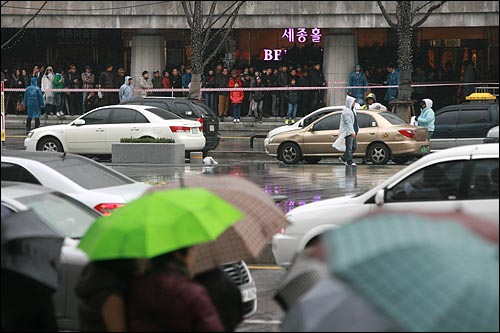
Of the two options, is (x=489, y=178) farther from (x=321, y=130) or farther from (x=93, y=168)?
(x=321, y=130)

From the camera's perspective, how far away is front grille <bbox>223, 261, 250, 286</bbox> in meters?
9.52

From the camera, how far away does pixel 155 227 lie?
5840 mm

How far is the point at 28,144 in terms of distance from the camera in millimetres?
27234

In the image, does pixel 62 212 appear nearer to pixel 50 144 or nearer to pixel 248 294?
pixel 248 294

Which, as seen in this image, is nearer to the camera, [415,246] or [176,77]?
[415,246]

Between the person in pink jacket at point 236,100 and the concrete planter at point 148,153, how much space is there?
1294 centimetres

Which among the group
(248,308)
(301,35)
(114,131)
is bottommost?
(248,308)

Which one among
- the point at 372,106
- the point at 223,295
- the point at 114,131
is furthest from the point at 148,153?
the point at 223,295

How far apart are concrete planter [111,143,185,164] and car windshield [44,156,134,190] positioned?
1138cm

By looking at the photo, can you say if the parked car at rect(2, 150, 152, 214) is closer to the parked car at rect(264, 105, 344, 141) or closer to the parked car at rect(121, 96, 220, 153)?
the parked car at rect(264, 105, 344, 141)

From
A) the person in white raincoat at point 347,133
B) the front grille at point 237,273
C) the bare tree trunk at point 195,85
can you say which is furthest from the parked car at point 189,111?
the front grille at point 237,273

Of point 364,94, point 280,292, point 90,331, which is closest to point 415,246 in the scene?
point 280,292

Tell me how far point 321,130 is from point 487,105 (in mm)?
3992

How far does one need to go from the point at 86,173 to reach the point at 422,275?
9148 mm
